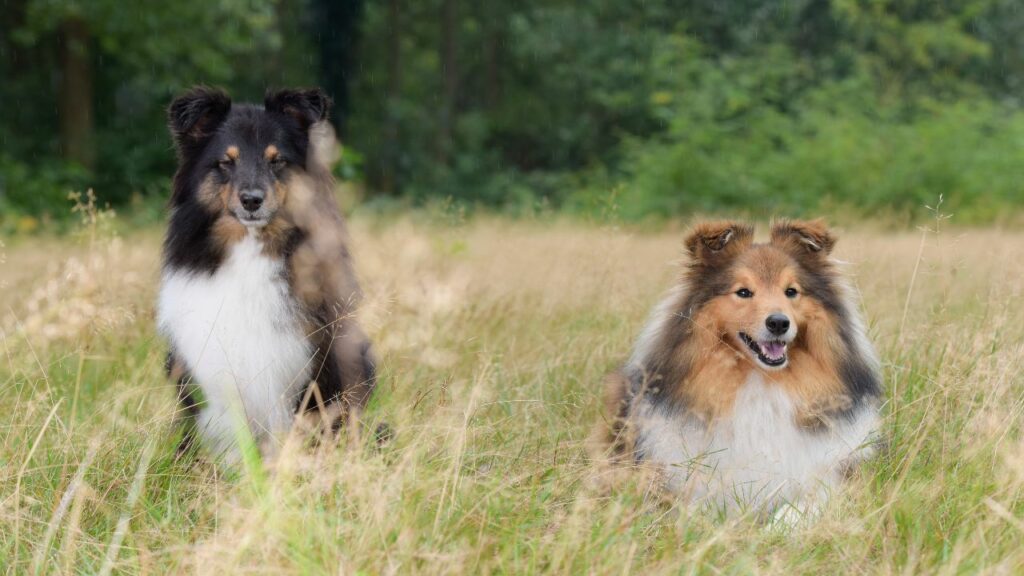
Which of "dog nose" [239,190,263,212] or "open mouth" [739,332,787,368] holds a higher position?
"dog nose" [239,190,263,212]

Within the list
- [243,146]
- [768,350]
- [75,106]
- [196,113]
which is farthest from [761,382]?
[75,106]

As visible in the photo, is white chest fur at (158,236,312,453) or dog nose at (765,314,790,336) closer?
dog nose at (765,314,790,336)

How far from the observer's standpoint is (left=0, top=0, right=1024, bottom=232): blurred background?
16422 millimetres

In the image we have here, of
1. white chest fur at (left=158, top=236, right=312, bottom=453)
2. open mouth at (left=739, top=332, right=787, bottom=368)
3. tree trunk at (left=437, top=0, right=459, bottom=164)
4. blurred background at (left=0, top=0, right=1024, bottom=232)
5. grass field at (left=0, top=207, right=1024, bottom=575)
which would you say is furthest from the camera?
tree trunk at (left=437, top=0, right=459, bottom=164)

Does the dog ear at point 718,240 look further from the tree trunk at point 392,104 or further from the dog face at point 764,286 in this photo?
the tree trunk at point 392,104

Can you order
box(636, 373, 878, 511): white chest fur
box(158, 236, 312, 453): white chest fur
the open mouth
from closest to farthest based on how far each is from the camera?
box(636, 373, 878, 511): white chest fur, the open mouth, box(158, 236, 312, 453): white chest fur

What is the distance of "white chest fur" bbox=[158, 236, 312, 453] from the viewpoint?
13.2 ft

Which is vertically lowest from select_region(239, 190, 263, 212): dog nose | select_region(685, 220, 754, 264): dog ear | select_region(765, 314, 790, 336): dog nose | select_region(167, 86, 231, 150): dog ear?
select_region(765, 314, 790, 336): dog nose

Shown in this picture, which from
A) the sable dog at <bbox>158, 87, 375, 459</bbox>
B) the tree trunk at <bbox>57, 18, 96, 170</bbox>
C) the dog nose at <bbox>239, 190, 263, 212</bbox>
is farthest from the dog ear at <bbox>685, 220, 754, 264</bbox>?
the tree trunk at <bbox>57, 18, 96, 170</bbox>

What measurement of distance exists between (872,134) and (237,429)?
15.3 metres

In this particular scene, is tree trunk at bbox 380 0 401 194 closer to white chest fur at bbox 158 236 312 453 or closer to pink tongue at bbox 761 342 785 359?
white chest fur at bbox 158 236 312 453

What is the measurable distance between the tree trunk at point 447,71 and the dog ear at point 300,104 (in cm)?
2120

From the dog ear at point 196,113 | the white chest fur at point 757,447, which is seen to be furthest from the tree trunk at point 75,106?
the white chest fur at point 757,447

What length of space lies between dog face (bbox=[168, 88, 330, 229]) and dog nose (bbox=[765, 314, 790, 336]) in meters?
1.98
